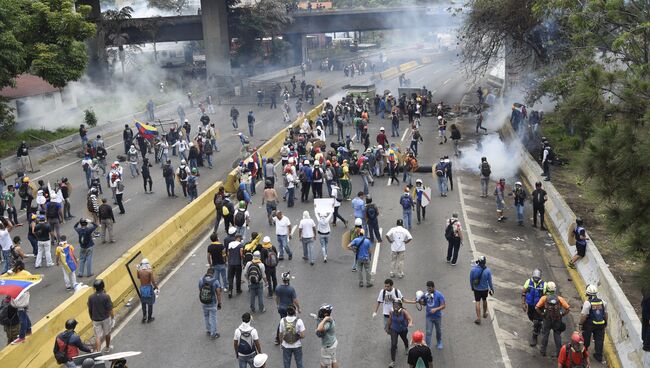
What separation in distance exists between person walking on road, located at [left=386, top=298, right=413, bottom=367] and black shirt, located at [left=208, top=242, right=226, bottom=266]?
435cm

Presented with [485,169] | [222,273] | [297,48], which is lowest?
[222,273]

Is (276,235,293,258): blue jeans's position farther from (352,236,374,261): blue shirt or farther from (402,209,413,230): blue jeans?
(402,209,413,230): blue jeans

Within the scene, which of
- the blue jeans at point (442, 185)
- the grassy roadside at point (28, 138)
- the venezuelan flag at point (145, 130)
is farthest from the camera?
the grassy roadside at point (28, 138)

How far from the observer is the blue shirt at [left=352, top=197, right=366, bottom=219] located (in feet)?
58.9

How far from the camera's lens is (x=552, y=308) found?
38.9ft

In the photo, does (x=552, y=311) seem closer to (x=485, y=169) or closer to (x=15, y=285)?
(x=15, y=285)

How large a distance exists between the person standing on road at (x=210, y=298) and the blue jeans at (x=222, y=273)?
1.72 meters

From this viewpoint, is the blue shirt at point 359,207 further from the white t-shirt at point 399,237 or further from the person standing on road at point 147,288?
the person standing on road at point 147,288

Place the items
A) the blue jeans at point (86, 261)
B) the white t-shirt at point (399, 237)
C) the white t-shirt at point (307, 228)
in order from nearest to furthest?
the white t-shirt at point (399, 237) → the blue jeans at point (86, 261) → the white t-shirt at point (307, 228)

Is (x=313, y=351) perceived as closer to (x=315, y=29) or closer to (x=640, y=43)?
(x=640, y=43)

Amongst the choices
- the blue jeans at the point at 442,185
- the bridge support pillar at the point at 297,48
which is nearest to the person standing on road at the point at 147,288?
the blue jeans at the point at 442,185

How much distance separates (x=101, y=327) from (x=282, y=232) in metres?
5.57

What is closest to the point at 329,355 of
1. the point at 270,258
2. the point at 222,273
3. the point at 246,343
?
the point at 246,343

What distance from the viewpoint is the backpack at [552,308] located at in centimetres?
1184
